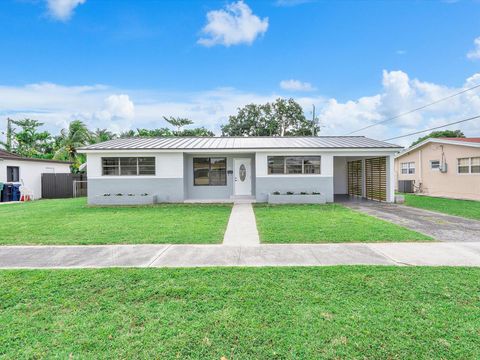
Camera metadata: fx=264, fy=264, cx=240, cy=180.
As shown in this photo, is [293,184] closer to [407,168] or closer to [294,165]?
[294,165]

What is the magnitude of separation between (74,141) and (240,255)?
25360 mm

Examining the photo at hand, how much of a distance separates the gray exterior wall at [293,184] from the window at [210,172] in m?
2.36

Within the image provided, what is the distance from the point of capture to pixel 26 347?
97.7 inches

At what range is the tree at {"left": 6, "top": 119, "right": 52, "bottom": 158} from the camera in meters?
26.8

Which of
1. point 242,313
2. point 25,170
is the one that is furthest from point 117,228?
point 25,170

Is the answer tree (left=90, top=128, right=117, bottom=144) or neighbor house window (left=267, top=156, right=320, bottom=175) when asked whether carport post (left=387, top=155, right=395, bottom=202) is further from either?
tree (left=90, top=128, right=117, bottom=144)

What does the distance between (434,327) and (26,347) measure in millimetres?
4004

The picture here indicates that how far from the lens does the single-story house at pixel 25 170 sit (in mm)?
16375

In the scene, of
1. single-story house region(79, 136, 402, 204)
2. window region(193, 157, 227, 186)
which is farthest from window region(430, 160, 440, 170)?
window region(193, 157, 227, 186)

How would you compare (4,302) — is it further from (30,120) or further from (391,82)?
(30,120)

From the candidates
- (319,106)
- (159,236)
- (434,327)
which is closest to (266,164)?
(159,236)

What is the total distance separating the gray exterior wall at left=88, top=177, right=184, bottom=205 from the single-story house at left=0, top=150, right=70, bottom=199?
7.73 meters

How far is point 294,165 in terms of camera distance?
13211mm

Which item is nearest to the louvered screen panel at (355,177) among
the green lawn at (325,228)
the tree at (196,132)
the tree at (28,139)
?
the green lawn at (325,228)
